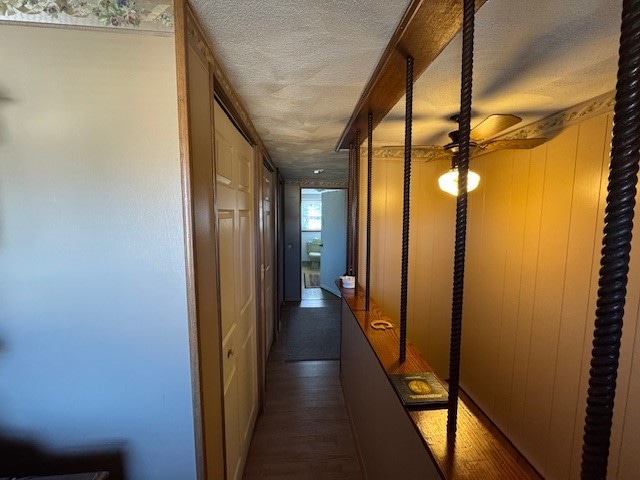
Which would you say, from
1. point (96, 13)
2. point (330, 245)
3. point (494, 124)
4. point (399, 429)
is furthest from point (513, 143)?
point (330, 245)

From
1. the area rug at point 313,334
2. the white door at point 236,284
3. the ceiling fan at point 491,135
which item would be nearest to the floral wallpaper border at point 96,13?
the white door at point 236,284

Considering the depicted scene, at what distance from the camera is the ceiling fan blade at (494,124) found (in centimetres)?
133

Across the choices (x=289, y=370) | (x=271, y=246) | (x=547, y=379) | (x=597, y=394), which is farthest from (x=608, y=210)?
(x=271, y=246)

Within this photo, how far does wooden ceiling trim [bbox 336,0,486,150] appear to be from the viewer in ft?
2.59

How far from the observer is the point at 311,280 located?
670cm

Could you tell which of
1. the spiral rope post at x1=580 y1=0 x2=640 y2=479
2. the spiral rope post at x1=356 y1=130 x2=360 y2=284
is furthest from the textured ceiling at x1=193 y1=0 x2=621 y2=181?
the spiral rope post at x1=580 y1=0 x2=640 y2=479

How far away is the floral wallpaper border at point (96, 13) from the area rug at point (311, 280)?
220 inches

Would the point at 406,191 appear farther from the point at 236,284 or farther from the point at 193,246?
the point at 236,284

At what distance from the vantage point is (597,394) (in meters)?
0.41

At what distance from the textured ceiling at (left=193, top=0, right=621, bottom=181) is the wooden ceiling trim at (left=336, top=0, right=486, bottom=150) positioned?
0.04 meters

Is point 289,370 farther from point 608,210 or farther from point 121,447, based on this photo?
point 608,210

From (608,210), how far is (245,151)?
1.71 meters

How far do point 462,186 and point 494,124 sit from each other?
102 centimetres

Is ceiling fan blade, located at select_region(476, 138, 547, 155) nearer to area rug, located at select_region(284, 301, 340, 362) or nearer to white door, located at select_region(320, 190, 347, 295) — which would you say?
area rug, located at select_region(284, 301, 340, 362)
